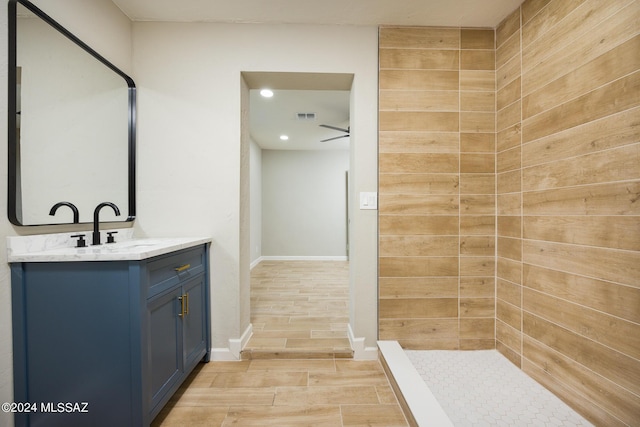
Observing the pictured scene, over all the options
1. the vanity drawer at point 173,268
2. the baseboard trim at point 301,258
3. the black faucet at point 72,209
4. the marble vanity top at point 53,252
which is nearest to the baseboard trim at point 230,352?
the vanity drawer at point 173,268

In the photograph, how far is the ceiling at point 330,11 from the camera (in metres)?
1.83

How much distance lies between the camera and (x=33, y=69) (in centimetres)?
132

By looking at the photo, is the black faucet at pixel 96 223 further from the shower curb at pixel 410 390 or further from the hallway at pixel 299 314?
the shower curb at pixel 410 390

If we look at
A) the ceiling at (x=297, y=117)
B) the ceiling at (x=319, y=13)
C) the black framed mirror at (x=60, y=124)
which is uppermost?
the ceiling at (x=297, y=117)

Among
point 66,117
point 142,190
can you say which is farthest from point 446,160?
point 66,117

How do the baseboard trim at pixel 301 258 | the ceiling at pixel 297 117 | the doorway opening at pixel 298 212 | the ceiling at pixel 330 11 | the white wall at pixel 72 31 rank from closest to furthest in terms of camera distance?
the white wall at pixel 72 31 < the ceiling at pixel 330 11 < the doorway opening at pixel 298 212 < the ceiling at pixel 297 117 < the baseboard trim at pixel 301 258

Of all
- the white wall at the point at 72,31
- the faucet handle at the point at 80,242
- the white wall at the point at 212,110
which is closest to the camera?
the white wall at the point at 72,31

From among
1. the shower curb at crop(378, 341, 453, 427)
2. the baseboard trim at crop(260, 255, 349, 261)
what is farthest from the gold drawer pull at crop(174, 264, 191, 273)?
the baseboard trim at crop(260, 255, 349, 261)

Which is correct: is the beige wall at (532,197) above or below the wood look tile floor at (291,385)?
above

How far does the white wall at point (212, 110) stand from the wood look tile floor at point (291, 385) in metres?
0.29

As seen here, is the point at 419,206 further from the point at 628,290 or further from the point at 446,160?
the point at 628,290

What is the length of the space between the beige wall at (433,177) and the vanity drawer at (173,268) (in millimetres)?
1301

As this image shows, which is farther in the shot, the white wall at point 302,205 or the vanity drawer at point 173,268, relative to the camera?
the white wall at point 302,205

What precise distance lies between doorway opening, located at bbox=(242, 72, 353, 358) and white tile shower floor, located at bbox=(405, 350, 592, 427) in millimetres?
650
